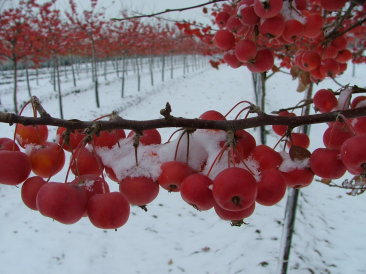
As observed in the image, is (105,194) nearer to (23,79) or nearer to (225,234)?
(225,234)

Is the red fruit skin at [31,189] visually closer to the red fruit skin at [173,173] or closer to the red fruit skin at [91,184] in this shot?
the red fruit skin at [91,184]

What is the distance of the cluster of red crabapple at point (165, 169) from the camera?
2.53 ft

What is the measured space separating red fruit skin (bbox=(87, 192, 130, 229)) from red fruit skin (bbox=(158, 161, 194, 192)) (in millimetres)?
132

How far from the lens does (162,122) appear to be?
0.83 meters

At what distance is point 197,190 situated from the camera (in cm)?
79

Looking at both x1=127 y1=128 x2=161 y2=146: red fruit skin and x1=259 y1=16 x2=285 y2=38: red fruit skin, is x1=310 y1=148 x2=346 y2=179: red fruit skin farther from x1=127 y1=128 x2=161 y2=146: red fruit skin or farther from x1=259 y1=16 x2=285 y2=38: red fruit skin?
x1=259 y1=16 x2=285 y2=38: red fruit skin

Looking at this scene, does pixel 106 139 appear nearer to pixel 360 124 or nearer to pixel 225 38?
pixel 360 124

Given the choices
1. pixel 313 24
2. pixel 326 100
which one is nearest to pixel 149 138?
pixel 326 100

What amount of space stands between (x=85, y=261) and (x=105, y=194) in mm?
3315

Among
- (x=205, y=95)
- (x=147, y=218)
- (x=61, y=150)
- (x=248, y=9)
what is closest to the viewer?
(x=61, y=150)

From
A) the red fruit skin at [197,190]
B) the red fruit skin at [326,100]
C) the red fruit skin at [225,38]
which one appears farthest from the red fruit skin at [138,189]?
the red fruit skin at [225,38]

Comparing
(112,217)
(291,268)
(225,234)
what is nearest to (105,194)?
(112,217)

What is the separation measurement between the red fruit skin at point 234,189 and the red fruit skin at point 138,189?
232 millimetres

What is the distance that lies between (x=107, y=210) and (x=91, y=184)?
0.11m
